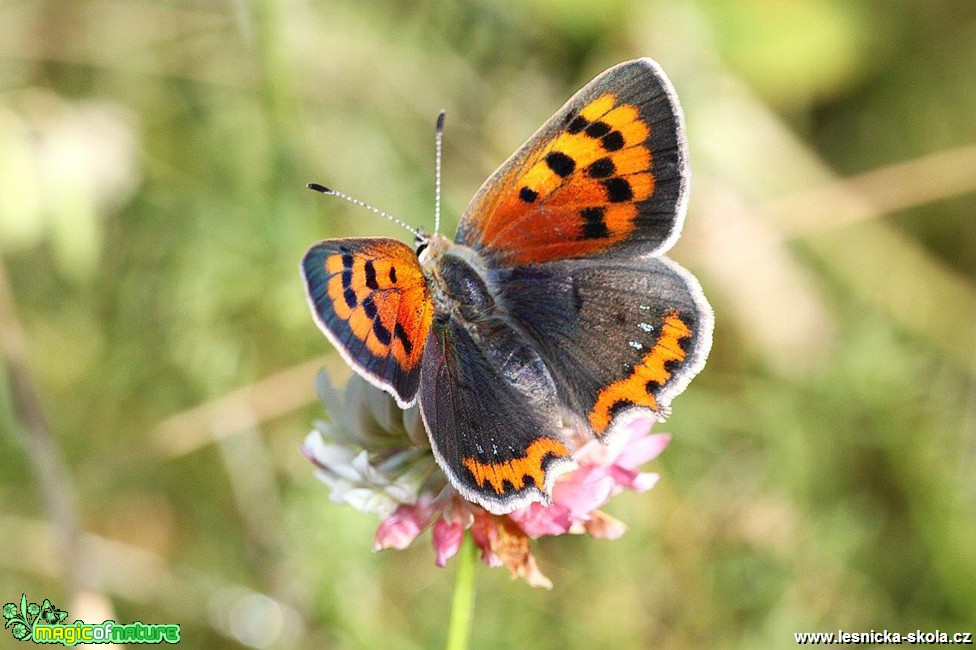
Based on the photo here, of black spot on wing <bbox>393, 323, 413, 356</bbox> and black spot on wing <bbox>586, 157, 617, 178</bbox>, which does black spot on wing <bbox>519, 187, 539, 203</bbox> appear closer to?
black spot on wing <bbox>586, 157, 617, 178</bbox>

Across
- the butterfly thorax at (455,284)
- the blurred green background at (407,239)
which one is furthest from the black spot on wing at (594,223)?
the blurred green background at (407,239)

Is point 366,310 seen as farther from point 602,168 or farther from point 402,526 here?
point 602,168

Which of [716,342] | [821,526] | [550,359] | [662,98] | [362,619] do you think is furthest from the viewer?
[716,342]

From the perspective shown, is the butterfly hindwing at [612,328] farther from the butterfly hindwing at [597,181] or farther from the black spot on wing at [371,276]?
the black spot on wing at [371,276]

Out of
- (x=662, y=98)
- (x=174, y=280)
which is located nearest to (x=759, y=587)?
(x=662, y=98)

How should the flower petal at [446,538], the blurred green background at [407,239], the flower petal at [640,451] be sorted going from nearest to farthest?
the flower petal at [446,538]
the flower petal at [640,451]
the blurred green background at [407,239]

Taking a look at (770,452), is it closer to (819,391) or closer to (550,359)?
(819,391)

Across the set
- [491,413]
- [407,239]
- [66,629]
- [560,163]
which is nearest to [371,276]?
[491,413]
